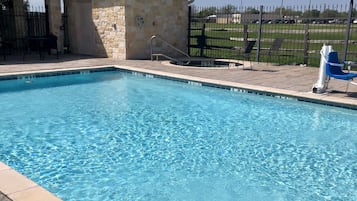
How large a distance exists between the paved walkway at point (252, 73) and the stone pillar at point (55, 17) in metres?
2.16

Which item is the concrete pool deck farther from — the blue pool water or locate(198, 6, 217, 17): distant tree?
locate(198, 6, 217, 17): distant tree

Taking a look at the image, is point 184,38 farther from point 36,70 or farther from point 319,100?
point 319,100

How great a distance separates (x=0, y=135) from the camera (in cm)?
588

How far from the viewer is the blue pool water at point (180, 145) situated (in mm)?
4141

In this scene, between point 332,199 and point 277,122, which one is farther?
point 277,122

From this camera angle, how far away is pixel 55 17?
51.5ft

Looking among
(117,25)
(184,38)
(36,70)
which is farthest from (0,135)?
(184,38)

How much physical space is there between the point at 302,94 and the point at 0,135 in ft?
20.3

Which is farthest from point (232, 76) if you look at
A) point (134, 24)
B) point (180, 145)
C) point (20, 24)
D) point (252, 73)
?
point (20, 24)

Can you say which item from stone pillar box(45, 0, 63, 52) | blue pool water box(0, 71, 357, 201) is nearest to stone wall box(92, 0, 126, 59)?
stone pillar box(45, 0, 63, 52)

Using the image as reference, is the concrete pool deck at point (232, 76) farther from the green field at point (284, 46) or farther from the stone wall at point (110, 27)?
the green field at point (284, 46)

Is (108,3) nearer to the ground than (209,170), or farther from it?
farther from it

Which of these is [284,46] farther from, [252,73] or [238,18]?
[252,73]

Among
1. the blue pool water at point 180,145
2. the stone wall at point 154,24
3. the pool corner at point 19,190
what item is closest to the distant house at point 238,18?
the stone wall at point 154,24
